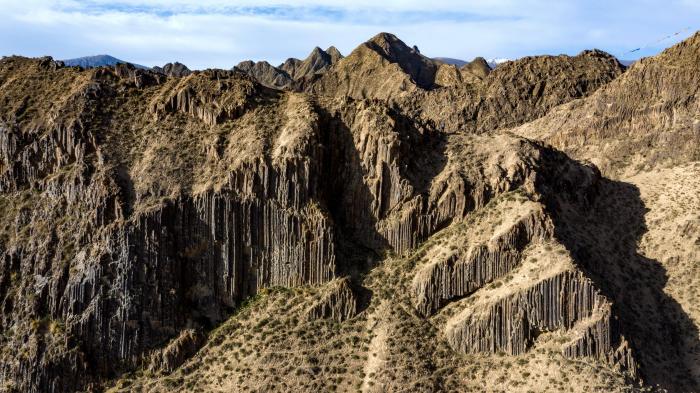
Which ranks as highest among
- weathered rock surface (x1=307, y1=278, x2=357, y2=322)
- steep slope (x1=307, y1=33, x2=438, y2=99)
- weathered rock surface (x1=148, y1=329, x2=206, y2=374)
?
steep slope (x1=307, y1=33, x2=438, y2=99)

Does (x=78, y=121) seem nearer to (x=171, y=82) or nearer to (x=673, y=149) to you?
(x=171, y=82)

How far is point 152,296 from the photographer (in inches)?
2389

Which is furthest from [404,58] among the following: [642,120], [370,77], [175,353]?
[175,353]

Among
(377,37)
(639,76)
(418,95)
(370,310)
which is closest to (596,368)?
(370,310)

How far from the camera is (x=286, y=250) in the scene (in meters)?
62.4

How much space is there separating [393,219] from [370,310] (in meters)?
7.98

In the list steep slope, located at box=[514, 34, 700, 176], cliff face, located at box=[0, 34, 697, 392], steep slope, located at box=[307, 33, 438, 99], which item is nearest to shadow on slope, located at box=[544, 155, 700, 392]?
cliff face, located at box=[0, 34, 697, 392]

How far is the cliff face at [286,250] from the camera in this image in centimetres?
5709

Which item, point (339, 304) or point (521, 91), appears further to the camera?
point (521, 91)

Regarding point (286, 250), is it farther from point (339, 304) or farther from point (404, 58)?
point (404, 58)

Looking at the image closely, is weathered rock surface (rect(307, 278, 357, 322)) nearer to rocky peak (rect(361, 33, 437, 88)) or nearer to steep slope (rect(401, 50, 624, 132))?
steep slope (rect(401, 50, 624, 132))

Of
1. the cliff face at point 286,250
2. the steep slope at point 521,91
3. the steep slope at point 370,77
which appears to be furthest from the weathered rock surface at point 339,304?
the steep slope at point 370,77

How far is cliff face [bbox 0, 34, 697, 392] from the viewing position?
57.1 m

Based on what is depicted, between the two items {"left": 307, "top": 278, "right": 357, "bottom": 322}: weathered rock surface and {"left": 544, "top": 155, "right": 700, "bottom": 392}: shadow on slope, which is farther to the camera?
{"left": 307, "top": 278, "right": 357, "bottom": 322}: weathered rock surface
